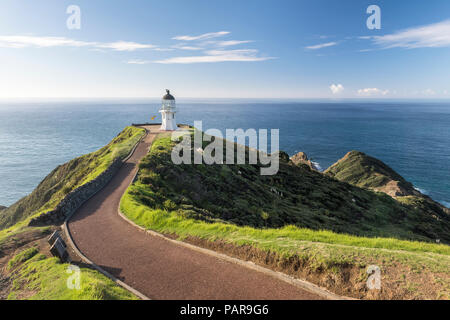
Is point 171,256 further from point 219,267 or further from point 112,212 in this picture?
point 112,212

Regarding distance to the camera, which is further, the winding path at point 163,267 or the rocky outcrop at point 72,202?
the rocky outcrop at point 72,202

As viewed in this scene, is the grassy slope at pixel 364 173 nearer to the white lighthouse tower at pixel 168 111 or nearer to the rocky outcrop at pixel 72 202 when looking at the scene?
the white lighthouse tower at pixel 168 111

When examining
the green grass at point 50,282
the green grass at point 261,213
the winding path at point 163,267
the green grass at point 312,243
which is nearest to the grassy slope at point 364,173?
the green grass at point 261,213

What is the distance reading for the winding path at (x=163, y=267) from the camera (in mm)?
8867

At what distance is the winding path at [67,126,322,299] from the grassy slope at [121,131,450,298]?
4.09 ft

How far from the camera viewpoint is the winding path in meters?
8.87

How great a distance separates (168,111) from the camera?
157 ft

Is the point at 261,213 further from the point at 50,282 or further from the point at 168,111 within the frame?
the point at 168,111

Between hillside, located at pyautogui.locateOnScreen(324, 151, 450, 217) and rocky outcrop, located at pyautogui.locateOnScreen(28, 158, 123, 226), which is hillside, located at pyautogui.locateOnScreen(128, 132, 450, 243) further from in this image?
hillside, located at pyautogui.locateOnScreen(324, 151, 450, 217)

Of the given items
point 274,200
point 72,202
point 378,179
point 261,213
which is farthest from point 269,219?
point 378,179

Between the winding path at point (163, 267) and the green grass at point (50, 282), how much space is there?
3.61ft

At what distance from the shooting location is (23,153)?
95125 mm

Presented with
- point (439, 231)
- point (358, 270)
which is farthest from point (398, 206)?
point (358, 270)
